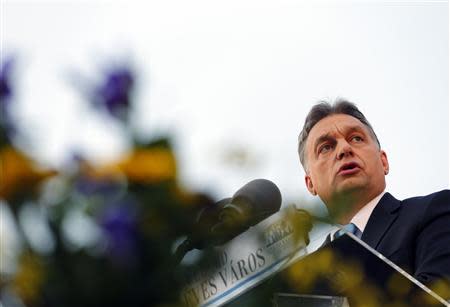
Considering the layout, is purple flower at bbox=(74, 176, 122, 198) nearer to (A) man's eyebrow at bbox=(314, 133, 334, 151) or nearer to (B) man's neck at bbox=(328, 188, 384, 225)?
(B) man's neck at bbox=(328, 188, 384, 225)

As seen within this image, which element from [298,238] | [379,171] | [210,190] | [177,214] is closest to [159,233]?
[177,214]

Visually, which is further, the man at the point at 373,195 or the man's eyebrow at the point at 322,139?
the man's eyebrow at the point at 322,139

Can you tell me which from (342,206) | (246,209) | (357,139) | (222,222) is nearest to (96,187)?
(222,222)

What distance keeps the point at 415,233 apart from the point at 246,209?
2.57 m

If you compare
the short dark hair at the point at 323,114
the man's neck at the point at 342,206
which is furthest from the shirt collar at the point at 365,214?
the man's neck at the point at 342,206

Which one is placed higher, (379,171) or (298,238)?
(298,238)

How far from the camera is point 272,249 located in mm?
2123

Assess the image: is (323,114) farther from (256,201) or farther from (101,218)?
(101,218)

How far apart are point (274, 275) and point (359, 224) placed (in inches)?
117

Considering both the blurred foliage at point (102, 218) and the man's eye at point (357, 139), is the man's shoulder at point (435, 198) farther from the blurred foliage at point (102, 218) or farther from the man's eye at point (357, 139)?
the blurred foliage at point (102, 218)

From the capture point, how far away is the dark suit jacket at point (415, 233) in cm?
423

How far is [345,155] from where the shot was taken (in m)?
5.23

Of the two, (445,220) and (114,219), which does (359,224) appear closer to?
(445,220)

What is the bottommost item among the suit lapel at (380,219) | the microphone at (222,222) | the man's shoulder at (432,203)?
the suit lapel at (380,219)
